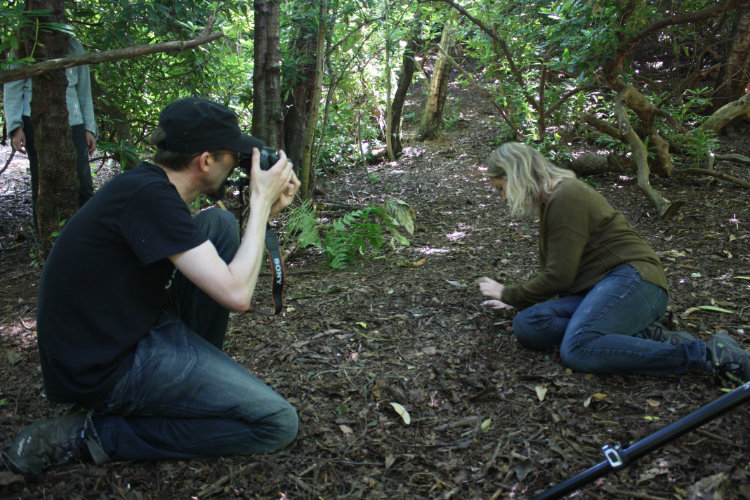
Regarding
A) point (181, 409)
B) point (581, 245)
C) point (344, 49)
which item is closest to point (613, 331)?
point (581, 245)

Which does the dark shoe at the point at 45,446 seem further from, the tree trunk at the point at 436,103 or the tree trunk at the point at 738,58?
the tree trunk at the point at 436,103

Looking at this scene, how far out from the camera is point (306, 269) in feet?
13.6

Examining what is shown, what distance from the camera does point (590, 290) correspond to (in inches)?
103

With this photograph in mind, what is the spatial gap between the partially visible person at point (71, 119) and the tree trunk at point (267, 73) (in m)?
1.24

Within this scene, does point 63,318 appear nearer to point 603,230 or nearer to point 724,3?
point 603,230

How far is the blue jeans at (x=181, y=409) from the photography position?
1.80m

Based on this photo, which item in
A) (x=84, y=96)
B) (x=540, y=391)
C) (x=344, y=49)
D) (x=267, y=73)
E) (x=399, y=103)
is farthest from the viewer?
(x=399, y=103)

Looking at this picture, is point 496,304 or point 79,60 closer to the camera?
point 79,60

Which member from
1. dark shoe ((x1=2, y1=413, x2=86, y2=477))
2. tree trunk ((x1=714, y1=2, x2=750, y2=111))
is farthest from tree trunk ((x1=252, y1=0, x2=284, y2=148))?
tree trunk ((x1=714, y1=2, x2=750, y2=111))

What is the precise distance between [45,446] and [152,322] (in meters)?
0.55

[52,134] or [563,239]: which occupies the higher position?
[52,134]

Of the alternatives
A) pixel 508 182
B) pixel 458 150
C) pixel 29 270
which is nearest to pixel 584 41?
pixel 508 182

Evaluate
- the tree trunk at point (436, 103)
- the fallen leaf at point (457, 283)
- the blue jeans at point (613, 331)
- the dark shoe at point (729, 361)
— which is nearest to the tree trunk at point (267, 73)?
the fallen leaf at point (457, 283)

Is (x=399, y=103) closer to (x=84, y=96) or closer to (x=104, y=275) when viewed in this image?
(x=84, y=96)
